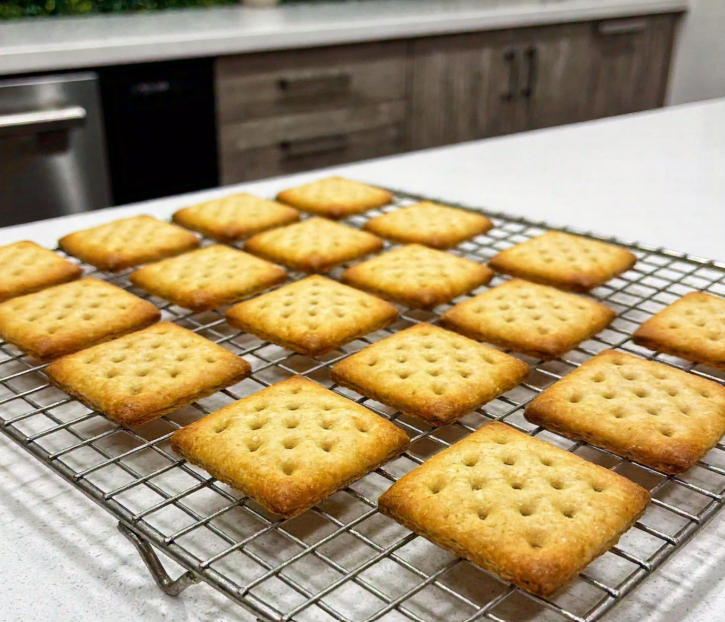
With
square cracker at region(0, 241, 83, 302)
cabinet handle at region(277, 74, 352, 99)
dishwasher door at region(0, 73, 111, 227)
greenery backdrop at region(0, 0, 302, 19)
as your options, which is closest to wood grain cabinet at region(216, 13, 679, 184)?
cabinet handle at region(277, 74, 352, 99)

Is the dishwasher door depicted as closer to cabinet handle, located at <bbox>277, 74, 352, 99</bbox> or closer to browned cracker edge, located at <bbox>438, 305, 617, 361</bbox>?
cabinet handle, located at <bbox>277, 74, 352, 99</bbox>

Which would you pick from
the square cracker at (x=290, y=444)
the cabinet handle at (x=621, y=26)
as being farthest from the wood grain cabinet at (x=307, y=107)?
the square cracker at (x=290, y=444)

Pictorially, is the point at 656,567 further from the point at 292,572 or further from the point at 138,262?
the point at 138,262

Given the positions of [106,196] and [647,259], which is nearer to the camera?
[647,259]

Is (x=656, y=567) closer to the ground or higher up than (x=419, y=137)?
higher up

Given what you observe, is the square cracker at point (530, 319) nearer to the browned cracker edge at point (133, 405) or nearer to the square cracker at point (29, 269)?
the browned cracker edge at point (133, 405)

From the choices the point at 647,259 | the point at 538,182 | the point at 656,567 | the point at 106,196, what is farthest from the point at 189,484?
the point at 106,196
